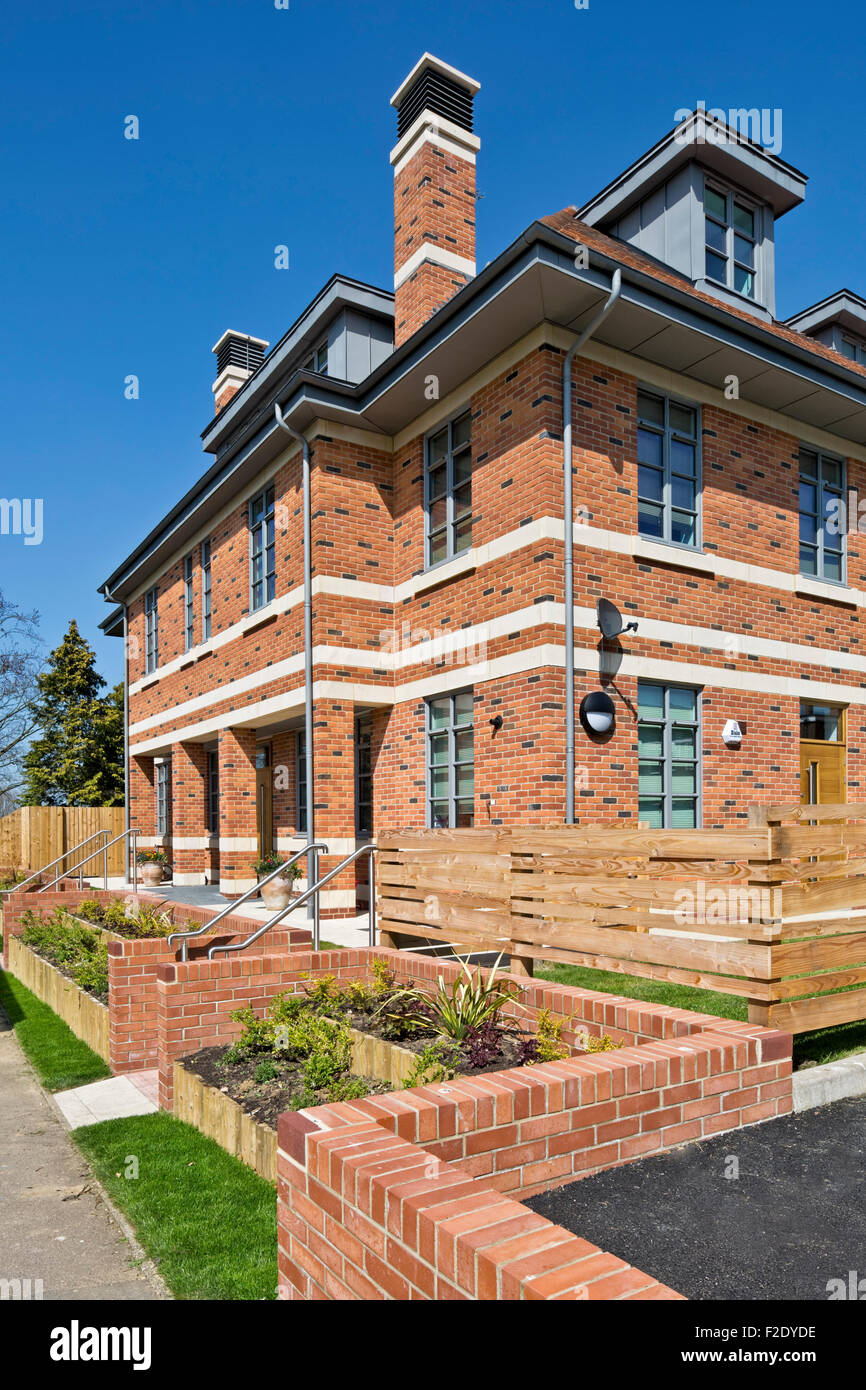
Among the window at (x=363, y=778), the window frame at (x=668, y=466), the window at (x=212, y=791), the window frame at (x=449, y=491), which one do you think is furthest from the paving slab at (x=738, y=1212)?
the window at (x=212, y=791)

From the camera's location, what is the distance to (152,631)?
22234 mm

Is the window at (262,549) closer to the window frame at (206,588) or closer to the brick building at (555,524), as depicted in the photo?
the brick building at (555,524)

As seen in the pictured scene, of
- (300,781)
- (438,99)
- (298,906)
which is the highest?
(438,99)

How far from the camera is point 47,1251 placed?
434cm

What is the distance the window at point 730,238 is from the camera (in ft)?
44.8

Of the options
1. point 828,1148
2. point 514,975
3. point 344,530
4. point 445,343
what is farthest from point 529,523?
point 828,1148

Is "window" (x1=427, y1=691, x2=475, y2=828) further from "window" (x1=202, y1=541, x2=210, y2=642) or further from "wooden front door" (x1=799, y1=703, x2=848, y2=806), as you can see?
"window" (x1=202, y1=541, x2=210, y2=642)

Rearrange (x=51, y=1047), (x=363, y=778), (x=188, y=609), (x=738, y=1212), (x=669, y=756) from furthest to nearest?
(x=188, y=609) → (x=363, y=778) → (x=669, y=756) → (x=51, y=1047) → (x=738, y=1212)

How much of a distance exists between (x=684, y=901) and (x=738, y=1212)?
2109 mm

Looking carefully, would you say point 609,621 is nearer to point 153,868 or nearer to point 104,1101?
point 104,1101

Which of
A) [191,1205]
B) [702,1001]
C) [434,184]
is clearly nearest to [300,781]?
[434,184]

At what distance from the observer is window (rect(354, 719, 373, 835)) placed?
14000 millimetres

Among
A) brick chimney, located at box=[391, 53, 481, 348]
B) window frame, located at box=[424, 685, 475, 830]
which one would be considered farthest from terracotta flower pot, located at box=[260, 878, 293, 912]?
brick chimney, located at box=[391, 53, 481, 348]
